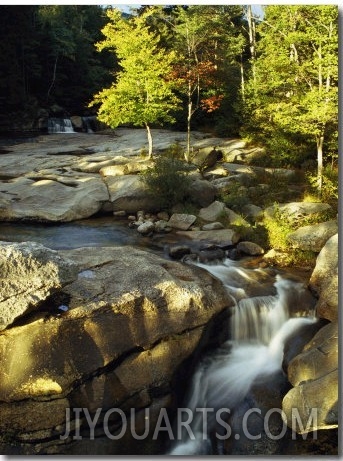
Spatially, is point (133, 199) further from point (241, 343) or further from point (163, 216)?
point (241, 343)

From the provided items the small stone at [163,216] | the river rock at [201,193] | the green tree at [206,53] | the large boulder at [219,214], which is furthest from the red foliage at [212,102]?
the small stone at [163,216]

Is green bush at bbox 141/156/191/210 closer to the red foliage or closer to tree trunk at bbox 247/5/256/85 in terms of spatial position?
the red foliage

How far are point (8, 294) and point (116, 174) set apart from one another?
10.2 meters

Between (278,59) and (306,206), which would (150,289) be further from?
(278,59)

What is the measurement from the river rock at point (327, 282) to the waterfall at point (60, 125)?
2283 cm

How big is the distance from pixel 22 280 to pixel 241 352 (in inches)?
146

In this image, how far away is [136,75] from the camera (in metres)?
14.6

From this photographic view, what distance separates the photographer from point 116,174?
14727 millimetres

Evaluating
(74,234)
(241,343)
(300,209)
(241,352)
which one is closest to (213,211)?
(300,209)

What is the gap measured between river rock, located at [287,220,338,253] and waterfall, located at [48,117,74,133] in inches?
830

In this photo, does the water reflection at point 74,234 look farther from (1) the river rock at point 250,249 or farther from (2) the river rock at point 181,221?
(1) the river rock at point 250,249

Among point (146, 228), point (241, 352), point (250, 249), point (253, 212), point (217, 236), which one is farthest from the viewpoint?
point (253, 212)

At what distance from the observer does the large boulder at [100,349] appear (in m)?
5.00

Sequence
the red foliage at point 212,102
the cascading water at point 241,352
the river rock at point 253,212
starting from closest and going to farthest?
the cascading water at point 241,352 < the river rock at point 253,212 < the red foliage at point 212,102
